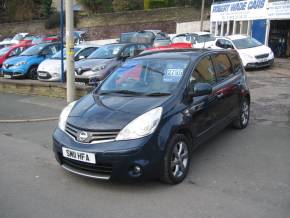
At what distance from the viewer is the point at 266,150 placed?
603 centimetres

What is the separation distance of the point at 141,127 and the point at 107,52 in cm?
851

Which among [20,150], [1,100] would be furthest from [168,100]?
[1,100]

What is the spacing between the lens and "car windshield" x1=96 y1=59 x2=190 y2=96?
16.9 ft

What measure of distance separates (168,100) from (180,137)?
19.5 inches

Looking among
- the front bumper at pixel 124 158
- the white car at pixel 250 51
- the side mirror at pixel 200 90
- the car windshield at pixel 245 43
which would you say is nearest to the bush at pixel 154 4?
the white car at pixel 250 51

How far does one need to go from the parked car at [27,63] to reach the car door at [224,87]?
31.8ft

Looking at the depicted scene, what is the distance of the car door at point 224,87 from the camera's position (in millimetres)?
5891

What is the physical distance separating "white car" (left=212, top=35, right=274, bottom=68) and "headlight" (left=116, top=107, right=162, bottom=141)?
12654 millimetres

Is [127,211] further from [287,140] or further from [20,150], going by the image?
[287,140]

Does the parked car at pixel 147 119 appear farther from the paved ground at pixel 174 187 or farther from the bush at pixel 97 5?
the bush at pixel 97 5

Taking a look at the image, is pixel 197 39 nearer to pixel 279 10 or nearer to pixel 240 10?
pixel 279 10

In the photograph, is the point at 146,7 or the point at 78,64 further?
the point at 146,7

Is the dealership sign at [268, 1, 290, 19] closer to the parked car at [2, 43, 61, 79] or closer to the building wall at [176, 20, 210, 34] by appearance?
the parked car at [2, 43, 61, 79]

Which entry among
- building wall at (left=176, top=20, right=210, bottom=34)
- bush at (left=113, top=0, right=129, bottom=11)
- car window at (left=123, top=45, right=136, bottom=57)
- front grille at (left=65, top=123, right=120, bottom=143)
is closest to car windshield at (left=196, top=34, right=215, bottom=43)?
car window at (left=123, top=45, right=136, bottom=57)
